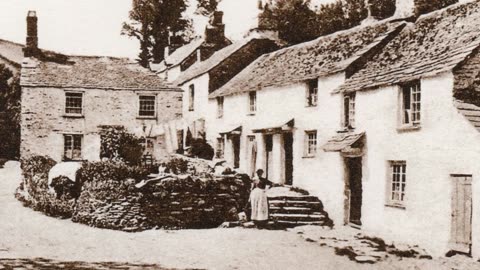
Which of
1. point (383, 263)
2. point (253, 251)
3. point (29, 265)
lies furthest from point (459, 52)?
point (29, 265)

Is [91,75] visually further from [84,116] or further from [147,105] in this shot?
[147,105]

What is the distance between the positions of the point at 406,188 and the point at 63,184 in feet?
42.9

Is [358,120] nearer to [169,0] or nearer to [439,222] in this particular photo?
[439,222]

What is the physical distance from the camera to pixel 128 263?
49.5ft

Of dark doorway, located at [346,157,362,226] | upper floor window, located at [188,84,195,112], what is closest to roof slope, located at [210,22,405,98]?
dark doorway, located at [346,157,362,226]

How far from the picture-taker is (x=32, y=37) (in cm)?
3972

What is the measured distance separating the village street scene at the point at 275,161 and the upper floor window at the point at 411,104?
0.17 ft

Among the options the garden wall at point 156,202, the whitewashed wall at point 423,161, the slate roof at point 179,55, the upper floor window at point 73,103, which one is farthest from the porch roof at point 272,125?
the slate roof at point 179,55

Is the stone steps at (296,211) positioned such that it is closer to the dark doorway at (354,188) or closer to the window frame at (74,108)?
the dark doorway at (354,188)

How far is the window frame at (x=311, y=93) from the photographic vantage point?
26.5 meters

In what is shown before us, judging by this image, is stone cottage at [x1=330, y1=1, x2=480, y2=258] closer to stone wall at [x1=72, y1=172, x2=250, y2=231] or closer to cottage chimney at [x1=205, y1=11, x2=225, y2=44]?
stone wall at [x1=72, y1=172, x2=250, y2=231]

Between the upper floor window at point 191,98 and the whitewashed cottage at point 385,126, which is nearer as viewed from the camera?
the whitewashed cottage at point 385,126

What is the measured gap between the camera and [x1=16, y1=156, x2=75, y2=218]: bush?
76.8 feet

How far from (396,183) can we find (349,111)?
4164mm
